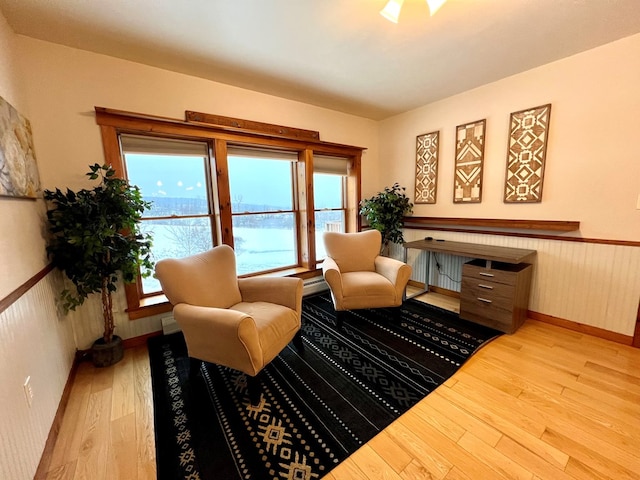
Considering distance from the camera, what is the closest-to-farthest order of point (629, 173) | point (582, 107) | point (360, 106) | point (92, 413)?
point (92, 413), point (629, 173), point (582, 107), point (360, 106)

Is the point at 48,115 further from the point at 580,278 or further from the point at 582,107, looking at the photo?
the point at 580,278

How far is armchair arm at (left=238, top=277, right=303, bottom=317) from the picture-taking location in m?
2.00

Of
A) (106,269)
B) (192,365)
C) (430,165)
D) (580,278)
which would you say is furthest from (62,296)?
(580,278)

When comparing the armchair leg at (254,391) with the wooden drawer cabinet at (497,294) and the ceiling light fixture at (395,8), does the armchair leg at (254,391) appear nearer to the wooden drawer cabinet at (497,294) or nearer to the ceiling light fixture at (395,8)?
the wooden drawer cabinet at (497,294)

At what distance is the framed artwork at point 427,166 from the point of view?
319cm

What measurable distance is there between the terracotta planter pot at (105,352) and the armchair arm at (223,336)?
0.83m

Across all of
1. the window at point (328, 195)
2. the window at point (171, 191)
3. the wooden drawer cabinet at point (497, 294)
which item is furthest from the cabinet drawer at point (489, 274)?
the window at point (171, 191)

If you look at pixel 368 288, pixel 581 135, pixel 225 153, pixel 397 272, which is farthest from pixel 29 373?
pixel 581 135

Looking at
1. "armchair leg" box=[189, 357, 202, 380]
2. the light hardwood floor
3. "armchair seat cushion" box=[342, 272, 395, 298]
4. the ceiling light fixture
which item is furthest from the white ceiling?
the light hardwood floor

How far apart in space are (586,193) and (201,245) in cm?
355

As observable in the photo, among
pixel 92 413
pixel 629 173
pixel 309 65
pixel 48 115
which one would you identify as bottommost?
pixel 92 413

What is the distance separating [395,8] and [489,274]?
86.0 inches

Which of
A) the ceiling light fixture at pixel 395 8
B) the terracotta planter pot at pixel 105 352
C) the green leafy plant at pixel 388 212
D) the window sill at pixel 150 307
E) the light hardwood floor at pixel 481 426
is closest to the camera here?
the light hardwood floor at pixel 481 426

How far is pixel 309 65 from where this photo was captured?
2.22 metres
